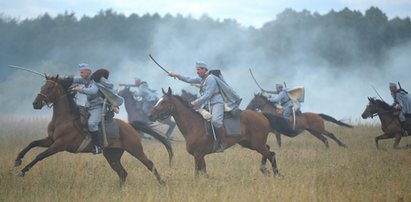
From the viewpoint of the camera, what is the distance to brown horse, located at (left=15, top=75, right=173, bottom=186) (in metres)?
11.8

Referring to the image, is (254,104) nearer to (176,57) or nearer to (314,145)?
(314,145)

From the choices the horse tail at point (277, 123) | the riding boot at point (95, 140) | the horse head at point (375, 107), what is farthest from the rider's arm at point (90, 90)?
the horse head at point (375, 107)

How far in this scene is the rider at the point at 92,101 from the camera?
12.1 m

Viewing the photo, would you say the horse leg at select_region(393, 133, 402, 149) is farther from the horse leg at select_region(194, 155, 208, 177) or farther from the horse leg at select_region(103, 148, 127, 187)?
the horse leg at select_region(103, 148, 127, 187)

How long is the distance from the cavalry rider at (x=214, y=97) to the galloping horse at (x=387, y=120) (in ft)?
26.2

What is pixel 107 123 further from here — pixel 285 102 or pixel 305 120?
pixel 305 120

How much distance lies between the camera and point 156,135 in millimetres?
13180

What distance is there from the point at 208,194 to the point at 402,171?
5.05m

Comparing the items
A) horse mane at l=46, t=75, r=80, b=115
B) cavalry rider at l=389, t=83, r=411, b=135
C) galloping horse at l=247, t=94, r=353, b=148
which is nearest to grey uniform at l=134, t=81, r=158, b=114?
galloping horse at l=247, t=94, r=353, b=148

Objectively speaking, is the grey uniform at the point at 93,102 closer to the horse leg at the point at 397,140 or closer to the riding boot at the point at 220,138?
the riding boot at the point at 220,138

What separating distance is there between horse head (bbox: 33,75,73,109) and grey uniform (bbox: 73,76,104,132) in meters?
0.27

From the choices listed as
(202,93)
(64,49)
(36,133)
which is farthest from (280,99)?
(64,49)

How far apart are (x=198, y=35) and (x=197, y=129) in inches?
1830

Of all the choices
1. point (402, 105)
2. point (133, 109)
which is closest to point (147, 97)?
point (133, 109)
